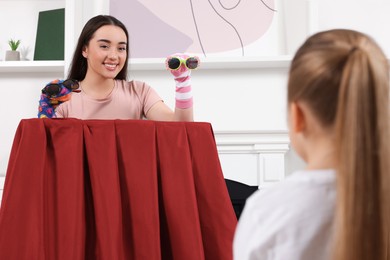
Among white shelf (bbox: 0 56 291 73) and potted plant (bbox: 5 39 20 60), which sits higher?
potted plant (bbox: 5 39 20 60)

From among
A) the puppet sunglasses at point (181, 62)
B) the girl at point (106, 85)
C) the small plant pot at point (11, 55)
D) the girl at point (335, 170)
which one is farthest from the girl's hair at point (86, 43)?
the girl at point (335, 170)

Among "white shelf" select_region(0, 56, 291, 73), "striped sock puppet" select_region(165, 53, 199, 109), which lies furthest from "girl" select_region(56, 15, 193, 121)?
"white shelf" select_region(0, 56, 291, 73)

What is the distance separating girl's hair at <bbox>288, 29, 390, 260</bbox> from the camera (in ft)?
2.07

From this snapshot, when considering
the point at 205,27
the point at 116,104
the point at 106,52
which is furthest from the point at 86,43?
the point at 205,27

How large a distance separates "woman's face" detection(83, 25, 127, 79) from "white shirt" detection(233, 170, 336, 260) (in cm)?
119

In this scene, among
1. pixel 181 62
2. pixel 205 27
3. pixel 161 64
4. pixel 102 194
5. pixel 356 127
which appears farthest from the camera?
pixel 205 27

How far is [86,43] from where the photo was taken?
1.86 meters

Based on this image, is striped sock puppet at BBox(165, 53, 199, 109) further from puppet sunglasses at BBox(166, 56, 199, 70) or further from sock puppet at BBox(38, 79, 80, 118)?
sock puppet at BBox(38, 79, 80, 118)

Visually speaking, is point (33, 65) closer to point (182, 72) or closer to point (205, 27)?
point (205, 27)

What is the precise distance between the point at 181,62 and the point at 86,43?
21.9 inches

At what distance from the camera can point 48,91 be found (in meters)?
1.29

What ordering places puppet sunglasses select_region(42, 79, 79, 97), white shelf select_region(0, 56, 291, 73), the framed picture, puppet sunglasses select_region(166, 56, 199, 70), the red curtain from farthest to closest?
the framed picture
white shelf select_region(0, 56, 291, 73)
puppet sunglasses select_region(166, 56, 199, 70)
puppet sunglasses select_region(42, 79, 79, 97)
the red curtain

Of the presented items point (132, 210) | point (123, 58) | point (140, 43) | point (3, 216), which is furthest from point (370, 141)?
point (140, 43)

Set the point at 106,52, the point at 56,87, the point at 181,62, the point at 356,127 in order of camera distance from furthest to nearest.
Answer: the point at 106,52
the point at 181,62
the point at 56,87
the point at 356,127
